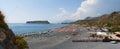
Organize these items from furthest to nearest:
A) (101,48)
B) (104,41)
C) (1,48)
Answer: (104,41)
(101,48)
(1,48)

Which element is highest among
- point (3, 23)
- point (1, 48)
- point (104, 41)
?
point (3, 23)

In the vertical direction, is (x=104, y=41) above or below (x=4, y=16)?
below

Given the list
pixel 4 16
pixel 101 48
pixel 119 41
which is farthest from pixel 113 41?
pixel 4 16

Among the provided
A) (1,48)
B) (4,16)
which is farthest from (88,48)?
(1,48)

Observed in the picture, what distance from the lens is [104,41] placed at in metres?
70.4

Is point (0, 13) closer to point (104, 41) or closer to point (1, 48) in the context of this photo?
point (1, 48)

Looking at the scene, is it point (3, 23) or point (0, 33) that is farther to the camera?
point (3, 23)

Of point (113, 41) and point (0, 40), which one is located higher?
point (0, 40)

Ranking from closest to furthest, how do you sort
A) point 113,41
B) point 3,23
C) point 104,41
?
point 3,23 → point 113,41 → point 104,41

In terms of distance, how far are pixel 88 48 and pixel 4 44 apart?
4405 centimetres

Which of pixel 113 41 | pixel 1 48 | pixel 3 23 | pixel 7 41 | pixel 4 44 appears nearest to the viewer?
pixel 1 48

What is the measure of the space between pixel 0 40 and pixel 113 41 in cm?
5686

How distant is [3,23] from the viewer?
15.5 meters

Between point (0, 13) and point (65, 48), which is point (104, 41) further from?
point (0, 13)
